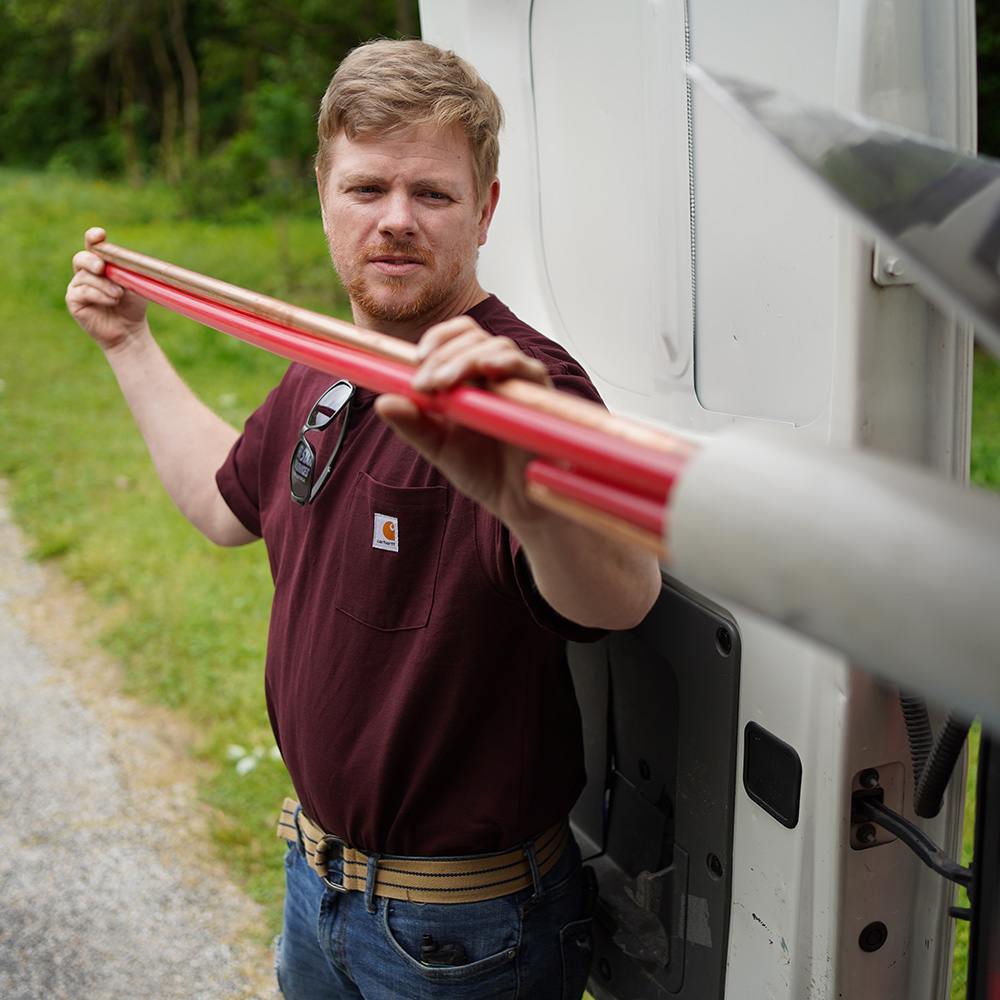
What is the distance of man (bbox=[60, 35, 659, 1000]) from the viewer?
1.48 meters

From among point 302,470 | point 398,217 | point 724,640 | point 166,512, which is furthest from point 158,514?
point 724,640

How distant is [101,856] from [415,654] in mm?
2343

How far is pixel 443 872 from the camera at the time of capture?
1.57m

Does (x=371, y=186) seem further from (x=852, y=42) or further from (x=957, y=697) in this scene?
(x=957, y=697)

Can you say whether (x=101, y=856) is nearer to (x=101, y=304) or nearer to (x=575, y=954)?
(x=101, y=304)

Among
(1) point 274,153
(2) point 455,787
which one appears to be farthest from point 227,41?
(2) point 455,787

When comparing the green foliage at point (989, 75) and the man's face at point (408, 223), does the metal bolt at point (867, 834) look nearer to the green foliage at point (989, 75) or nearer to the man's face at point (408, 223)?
the man's face at point (408, 223)

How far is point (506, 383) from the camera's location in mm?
808

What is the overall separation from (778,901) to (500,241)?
1416mm

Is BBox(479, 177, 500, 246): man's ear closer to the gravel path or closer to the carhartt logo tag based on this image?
the carhartt logo tag

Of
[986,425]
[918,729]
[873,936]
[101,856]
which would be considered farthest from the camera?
[986,425]

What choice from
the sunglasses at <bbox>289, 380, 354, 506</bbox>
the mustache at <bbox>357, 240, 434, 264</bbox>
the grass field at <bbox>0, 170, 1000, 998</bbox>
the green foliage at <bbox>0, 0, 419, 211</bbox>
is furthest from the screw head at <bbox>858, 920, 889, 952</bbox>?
the green foliage at <bbox>0, 0, 419, 211</bbox>

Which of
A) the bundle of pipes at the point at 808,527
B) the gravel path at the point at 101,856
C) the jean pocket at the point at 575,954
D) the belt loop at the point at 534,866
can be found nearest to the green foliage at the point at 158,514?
the gravel path at the point at 101,856

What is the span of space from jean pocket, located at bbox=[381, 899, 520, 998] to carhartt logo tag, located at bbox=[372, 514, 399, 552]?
23.2 inches
